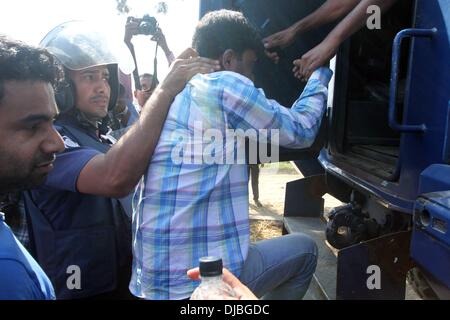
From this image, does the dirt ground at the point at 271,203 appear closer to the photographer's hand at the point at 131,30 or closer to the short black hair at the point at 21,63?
the photographer's hand at the point at 131,30

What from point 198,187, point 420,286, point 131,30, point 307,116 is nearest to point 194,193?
point 198,187

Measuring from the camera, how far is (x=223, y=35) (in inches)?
70.2

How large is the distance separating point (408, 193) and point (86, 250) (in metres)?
1.38

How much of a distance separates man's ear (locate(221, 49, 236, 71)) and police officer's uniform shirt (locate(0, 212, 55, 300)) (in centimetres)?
111

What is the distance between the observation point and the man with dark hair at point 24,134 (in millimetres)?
915

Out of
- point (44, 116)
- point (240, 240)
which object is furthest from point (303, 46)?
point (44, 116)

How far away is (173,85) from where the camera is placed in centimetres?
162

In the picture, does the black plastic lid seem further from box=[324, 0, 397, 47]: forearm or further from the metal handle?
box=[324, 0, 397, 47]: forearm

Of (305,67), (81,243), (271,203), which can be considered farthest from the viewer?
(271,203)

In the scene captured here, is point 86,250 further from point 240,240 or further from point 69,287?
point 240,240

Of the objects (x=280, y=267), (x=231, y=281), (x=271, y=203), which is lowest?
(x=271, y=203)

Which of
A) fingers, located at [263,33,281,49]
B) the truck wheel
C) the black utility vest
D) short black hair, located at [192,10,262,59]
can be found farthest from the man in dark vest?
the truck wheel

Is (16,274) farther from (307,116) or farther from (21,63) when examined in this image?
(307,116)

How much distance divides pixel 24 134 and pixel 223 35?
1003 mm
